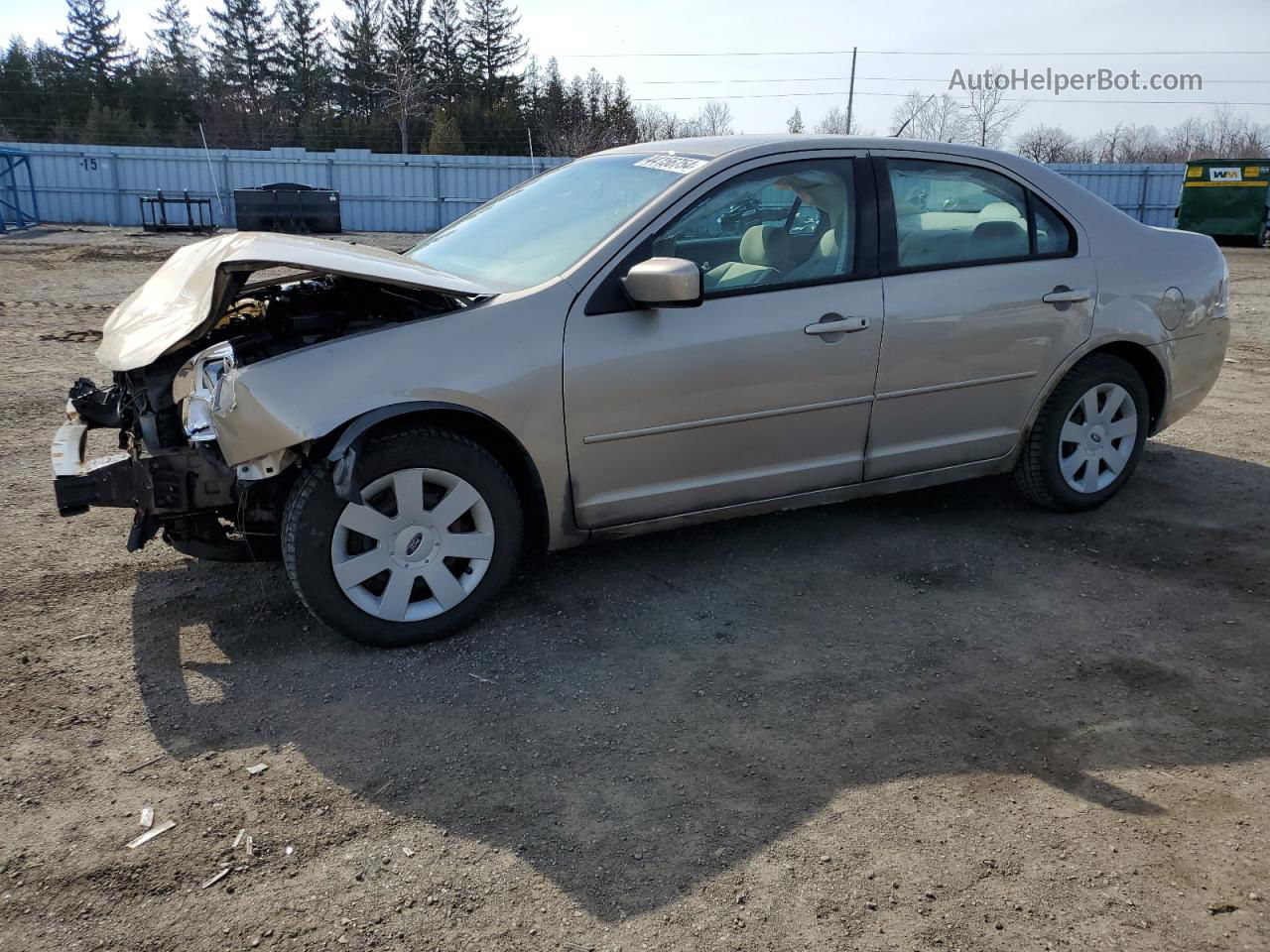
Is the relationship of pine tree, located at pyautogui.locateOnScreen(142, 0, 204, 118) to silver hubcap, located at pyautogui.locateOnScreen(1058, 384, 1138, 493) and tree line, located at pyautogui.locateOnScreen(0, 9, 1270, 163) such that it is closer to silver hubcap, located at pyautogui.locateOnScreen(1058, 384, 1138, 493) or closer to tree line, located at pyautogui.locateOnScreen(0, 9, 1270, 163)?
tree line, located at pyautogui.locateOnScreen(0, 9, 1270, 163)

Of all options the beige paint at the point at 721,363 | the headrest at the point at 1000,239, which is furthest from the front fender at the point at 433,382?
the headrest at the point at 1000,239

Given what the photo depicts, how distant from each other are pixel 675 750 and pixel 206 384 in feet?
6.35

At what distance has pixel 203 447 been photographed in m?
3.49

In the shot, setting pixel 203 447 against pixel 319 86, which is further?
pixel 319 86

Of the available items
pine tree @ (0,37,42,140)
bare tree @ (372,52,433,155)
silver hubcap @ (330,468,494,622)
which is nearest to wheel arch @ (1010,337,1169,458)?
silver hubcap @ (330,468,494,622)

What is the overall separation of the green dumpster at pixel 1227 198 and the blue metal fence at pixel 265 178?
17.8 m

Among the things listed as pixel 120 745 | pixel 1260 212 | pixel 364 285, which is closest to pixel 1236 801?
pixel 120 745

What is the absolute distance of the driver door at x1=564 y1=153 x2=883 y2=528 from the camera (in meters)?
3.81

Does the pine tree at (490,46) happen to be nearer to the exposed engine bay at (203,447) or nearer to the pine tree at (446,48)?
the pine tree at (446,48)

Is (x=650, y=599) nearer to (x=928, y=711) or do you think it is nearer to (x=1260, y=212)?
(x=928, y=711)

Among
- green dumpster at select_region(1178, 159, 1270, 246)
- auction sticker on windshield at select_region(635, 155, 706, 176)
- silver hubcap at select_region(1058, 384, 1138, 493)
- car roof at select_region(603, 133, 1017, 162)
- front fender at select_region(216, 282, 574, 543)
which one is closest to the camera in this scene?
front fender at select_region(216, 282, 574, 543)

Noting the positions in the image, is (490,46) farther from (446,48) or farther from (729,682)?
(729,682)

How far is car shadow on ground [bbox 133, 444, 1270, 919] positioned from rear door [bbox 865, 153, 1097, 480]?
0.57 meters

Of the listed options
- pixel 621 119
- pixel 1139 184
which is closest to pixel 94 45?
pixel 621 119
